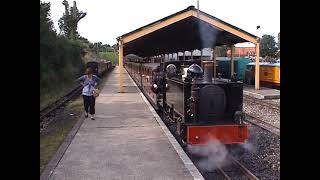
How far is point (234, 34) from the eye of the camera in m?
22.4

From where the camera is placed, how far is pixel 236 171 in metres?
8.05

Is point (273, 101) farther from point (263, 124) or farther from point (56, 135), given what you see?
point (56, 135)

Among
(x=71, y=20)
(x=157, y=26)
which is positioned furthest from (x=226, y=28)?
(x=71, y=20)

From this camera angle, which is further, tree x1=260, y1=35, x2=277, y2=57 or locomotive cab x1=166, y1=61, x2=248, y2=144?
tree x1=260, y1=35, x2=277, y2=57

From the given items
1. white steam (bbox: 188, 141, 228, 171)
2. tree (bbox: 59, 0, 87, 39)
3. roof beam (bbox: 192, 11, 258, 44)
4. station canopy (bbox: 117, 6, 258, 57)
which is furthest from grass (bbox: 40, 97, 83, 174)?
tree (bbox: 59, 0, 87, 39)

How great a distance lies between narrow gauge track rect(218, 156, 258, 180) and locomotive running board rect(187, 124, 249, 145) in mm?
474

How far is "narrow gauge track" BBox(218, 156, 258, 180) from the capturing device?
24.6ft

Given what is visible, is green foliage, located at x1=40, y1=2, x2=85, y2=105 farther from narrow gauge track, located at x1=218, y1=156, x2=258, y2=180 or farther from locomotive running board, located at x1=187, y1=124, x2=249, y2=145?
narrow gauge track, located at x1=218, y1=156, x2=258, y2=180

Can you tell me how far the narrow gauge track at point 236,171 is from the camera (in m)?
7.51

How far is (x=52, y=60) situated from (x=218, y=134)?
22.5 m

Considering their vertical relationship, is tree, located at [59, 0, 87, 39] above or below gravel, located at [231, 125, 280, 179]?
above

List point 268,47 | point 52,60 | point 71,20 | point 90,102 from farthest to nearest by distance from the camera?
1. point 268,47
2. point 71,20
3. point 52,60
4. point 90,102
